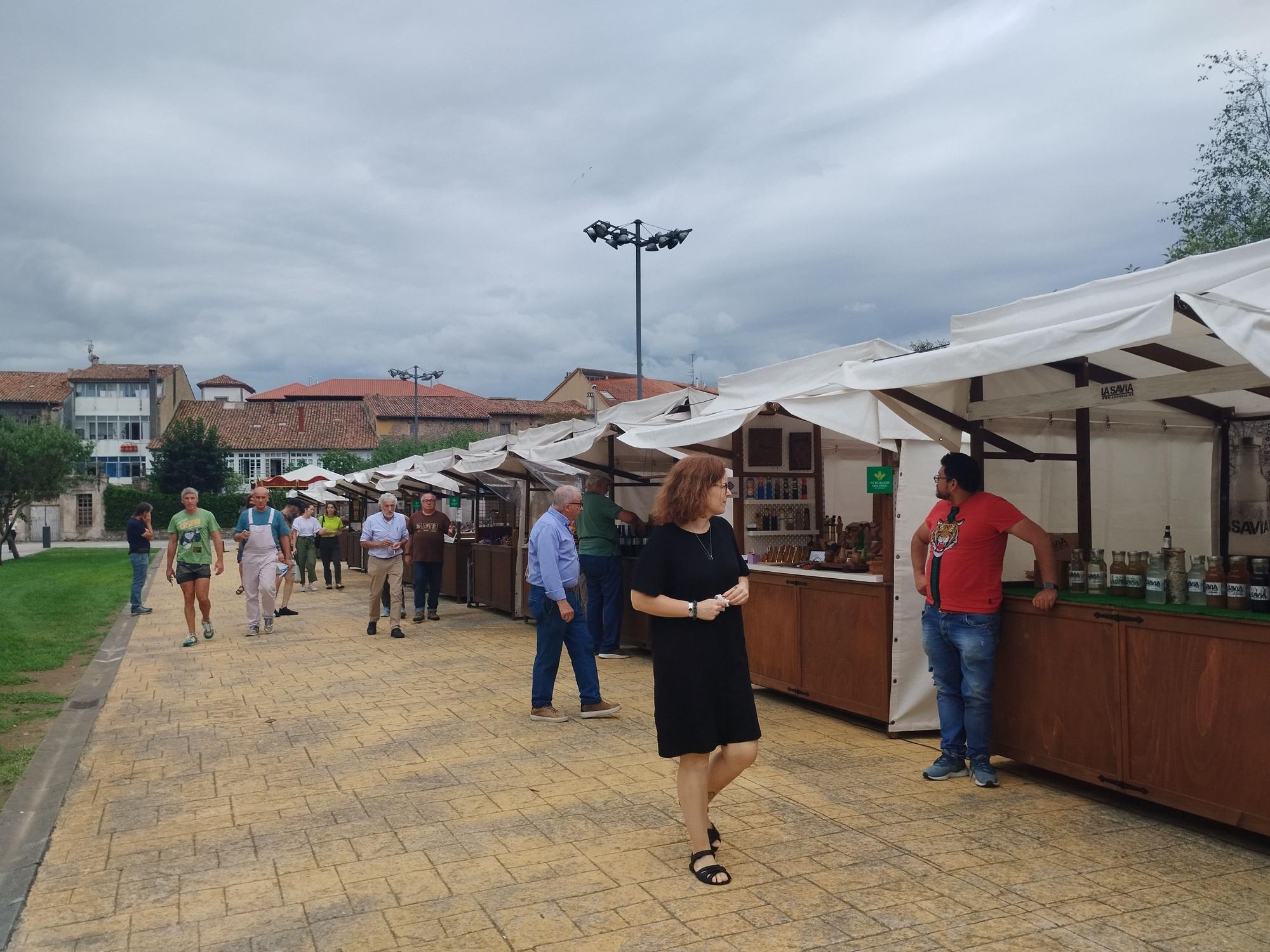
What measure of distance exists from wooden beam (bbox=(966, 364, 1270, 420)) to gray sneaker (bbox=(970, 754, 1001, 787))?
194 cm

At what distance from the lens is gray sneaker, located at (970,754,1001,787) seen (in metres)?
5.53

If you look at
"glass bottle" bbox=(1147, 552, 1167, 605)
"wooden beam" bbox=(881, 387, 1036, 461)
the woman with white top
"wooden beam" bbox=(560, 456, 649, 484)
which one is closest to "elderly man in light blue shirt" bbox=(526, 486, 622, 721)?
"wooden beam" bbox=(881, 387, 1036, 461)

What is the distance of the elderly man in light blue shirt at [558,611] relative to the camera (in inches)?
283

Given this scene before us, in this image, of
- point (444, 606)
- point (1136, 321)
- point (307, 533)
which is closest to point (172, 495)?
point (307, 533)

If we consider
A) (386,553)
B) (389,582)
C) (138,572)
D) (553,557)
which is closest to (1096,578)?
(553,557)

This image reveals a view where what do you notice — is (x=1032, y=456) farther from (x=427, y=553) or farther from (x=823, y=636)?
(x=427, y=553)

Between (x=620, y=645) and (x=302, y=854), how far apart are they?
672cm

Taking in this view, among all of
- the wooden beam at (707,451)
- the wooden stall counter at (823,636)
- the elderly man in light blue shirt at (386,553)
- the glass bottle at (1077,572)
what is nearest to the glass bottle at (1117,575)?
the glass bottle at (1077,572)

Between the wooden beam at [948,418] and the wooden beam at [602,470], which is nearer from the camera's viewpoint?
the wooden beam at [948,418]

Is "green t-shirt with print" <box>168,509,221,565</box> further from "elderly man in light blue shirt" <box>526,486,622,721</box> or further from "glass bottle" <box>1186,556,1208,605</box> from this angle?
"glass bottle" <box>1186,556,1208,605</box>

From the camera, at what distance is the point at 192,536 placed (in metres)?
11.6

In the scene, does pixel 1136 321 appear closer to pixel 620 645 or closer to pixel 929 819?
pixel 929 819

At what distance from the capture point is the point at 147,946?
3.71 metres

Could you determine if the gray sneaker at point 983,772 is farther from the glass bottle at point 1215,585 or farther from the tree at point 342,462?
the tree at point 342,462
